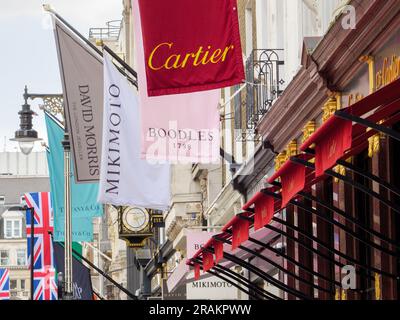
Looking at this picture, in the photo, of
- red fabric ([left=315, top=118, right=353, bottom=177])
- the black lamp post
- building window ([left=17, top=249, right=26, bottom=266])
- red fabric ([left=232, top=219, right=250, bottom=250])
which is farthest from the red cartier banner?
building window ([left=17, top=249, right=26, bottom=266])

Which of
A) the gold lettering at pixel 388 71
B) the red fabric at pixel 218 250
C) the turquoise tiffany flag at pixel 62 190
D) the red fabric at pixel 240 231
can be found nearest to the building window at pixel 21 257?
the turquoise tiffany flag at pixel 62 190

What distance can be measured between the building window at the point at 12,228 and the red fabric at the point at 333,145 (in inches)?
5187

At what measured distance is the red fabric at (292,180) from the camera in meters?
13.8

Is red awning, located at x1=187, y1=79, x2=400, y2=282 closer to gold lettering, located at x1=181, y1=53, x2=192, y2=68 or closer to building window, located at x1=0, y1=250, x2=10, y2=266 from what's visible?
gold lettering, located at x1=181, y1=53, x2=192, y2=68

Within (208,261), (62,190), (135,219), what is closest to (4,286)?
(135,219)

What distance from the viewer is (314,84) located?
1948 centimetres

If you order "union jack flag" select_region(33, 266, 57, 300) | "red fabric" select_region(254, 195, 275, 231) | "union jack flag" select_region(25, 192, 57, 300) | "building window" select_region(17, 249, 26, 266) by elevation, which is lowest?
"red fabric" select_region(254, 195, 275, 231)

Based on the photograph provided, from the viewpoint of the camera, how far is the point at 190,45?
17453mm

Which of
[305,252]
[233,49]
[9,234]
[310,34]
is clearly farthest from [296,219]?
[9,234]

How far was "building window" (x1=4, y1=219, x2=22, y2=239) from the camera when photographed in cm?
14350

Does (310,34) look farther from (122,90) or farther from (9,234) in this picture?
(9,234)

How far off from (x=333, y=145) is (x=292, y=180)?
198 centimetres

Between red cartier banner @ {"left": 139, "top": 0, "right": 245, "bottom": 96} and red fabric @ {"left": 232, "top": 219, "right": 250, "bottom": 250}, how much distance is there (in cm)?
165

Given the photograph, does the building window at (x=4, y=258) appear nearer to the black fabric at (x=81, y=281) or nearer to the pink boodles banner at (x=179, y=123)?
the black fabric at (x=81, y=281)
